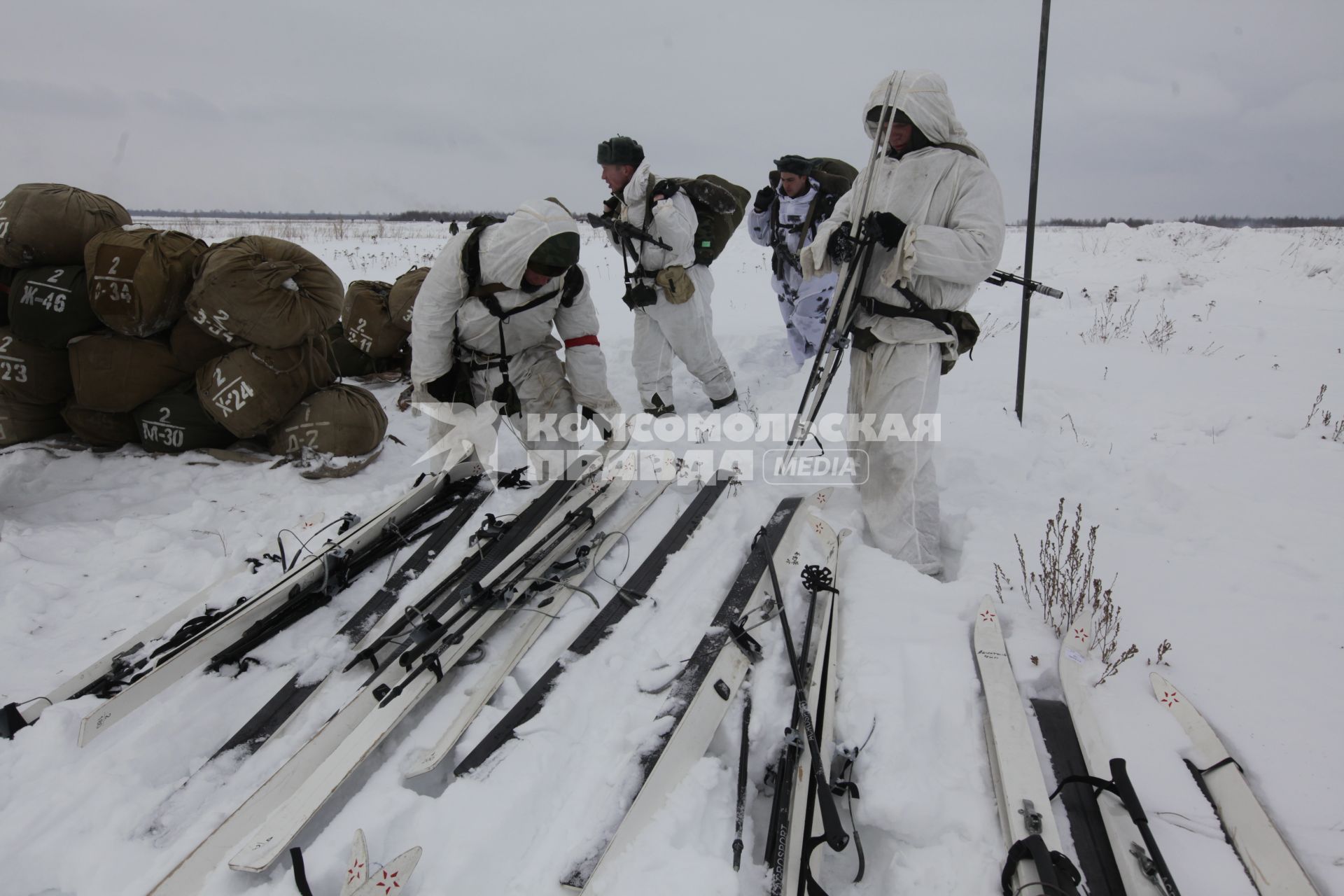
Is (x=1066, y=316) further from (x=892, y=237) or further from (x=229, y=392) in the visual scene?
(x=229, y=392)

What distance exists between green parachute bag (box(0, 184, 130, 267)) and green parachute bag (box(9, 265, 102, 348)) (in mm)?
93

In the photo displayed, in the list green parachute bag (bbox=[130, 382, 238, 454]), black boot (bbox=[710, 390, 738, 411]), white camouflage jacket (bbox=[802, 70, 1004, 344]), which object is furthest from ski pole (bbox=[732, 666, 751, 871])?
green parachute bag (bbox=[130, 382, 238, 454])

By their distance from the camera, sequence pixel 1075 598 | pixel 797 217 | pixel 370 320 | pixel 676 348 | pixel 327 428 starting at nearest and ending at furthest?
pixel 1075 598
pixel 327 428
pixel 676 348
pixel 797 217
pixel 370 320

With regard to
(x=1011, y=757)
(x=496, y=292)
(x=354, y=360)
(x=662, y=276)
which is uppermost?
(x=662, y=276)

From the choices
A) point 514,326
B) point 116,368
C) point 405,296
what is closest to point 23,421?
point 116,368

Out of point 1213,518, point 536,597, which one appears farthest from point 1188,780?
point 536,597

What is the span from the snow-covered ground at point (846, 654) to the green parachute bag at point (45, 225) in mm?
1180

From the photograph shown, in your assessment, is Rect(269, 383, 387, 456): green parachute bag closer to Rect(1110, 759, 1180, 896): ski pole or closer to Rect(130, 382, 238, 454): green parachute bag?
Rect(130, 382, 238, 454): green parachute bag

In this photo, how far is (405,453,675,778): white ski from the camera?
199 cm

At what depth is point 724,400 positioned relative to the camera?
5223mm

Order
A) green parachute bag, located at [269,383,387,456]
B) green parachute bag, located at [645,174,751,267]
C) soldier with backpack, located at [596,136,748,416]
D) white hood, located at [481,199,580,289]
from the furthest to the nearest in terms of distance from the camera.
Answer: green parachute bag, located at [645,174,751,267] < soldier with backpack, located at [596,136,748,416] < green parachute bag, located at [269,383,387,456] < white hood, located at [481,199,580,289]

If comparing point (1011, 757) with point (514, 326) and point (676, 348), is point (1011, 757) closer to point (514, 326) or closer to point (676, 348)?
point (514, 326)

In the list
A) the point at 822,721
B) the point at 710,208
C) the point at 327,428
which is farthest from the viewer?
the point at 710,208

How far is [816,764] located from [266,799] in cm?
157
